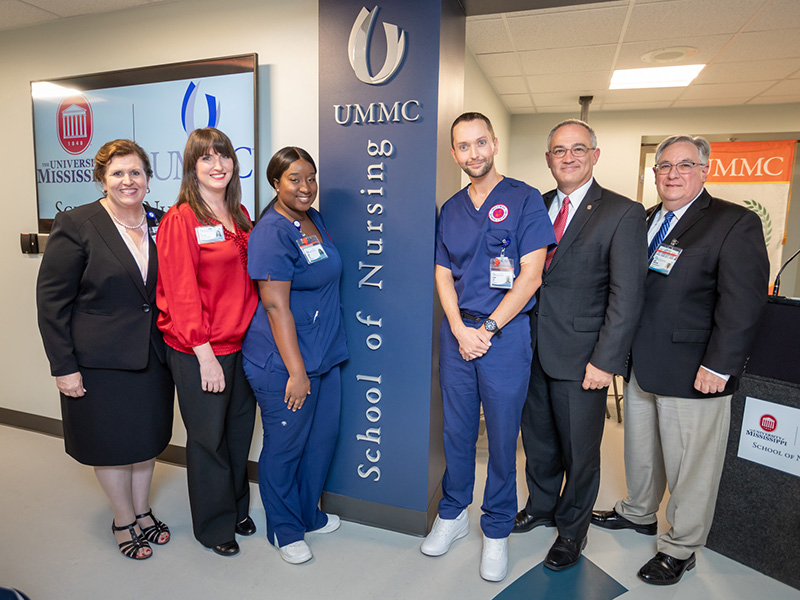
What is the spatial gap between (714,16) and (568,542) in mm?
2952

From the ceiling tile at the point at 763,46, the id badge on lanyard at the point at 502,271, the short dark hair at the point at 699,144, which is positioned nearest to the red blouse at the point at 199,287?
the id badge on lanyard at the point at 502,271

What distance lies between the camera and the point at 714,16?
2830 millimetres

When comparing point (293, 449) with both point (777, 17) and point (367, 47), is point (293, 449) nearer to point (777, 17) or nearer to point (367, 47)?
point (367, 47)

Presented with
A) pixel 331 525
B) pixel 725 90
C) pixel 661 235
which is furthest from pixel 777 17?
pixel 331 525

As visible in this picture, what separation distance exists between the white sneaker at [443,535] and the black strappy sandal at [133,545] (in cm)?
111

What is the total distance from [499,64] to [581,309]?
2630 millimetres

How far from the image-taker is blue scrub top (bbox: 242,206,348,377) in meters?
1.72

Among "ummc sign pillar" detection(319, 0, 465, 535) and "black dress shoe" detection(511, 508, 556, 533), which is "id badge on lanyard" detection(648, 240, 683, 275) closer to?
"ummc sign pillar" detection(319, 0, 465, 535)

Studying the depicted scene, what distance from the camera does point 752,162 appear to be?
15.7 feet

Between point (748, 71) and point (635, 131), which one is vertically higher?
point (748, 71)

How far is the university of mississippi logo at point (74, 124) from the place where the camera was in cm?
272

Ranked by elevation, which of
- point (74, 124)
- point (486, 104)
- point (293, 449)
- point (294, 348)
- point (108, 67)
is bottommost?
point (293, 449)

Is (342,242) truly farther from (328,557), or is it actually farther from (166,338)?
(328,557)

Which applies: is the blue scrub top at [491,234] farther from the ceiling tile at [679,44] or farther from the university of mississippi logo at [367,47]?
the ceiling tile at [679,44]
